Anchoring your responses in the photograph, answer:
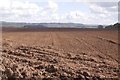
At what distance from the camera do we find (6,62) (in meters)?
15.1

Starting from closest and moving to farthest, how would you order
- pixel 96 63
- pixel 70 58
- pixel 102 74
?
1. pixel 102 74
2. pixel 96 63
3. pixel 70 58

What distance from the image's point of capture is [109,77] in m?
13.4

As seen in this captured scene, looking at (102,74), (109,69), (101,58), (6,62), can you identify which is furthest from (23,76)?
(101,58)

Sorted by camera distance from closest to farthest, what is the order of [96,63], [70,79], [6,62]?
[70,79] → [6,62] → [96,63]

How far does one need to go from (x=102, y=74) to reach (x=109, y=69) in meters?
1.54

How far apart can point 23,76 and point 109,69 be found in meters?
4.52

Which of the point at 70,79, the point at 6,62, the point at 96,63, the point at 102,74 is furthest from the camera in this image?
the point at 96,63

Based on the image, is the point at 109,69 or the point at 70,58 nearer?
the point at 109,69

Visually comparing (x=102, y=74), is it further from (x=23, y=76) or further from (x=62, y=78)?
(x=23, y=76)

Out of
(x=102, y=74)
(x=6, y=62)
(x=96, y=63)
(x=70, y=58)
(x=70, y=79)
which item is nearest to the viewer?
(x=70, y=79)

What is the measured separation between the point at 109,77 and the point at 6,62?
482cm

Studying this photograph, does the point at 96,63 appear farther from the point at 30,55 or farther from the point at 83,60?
the point at 30,55

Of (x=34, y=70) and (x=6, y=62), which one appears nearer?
(x=34, y=70)

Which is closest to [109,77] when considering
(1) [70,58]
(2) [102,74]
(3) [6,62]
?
(2) [102,74]
